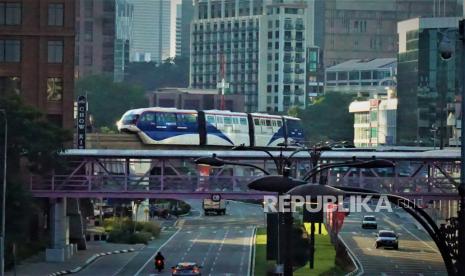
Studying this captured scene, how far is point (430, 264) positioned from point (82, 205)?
2932cm

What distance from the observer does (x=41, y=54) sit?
101250mm

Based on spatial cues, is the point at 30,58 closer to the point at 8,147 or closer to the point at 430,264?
the point at 8,147

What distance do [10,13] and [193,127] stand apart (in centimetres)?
1837

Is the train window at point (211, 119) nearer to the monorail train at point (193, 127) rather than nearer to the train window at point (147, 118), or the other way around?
the monorail train at point (193, 127)

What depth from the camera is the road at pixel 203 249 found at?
8256 centimetres

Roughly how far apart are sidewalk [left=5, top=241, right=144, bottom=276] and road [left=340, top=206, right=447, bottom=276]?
1592 cm

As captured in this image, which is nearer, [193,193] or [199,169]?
[193,193]

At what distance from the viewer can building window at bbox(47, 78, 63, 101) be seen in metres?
102

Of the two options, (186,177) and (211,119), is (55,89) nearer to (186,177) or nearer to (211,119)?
(211,119)

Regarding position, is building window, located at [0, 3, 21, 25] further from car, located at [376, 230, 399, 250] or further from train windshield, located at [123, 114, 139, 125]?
car, located at [376, 230, 399, 250]

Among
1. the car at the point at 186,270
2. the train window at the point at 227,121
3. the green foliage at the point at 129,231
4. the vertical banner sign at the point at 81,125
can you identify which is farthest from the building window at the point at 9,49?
the car at the point at 186,270

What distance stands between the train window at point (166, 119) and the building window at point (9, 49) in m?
14.0

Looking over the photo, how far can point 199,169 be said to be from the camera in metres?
95.3

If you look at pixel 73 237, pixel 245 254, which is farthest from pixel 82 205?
pixel 245 254
